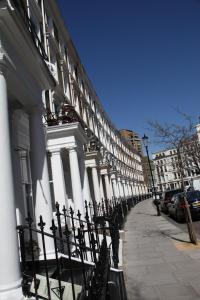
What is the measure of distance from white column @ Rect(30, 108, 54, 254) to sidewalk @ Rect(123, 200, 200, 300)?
221 centimetres

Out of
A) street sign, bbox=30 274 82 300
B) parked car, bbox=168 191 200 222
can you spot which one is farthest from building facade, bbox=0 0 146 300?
parked car, bbox=168 191 200 222

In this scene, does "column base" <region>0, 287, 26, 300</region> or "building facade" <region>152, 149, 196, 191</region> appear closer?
"column base" <region>0, 287, 26, 300</region>

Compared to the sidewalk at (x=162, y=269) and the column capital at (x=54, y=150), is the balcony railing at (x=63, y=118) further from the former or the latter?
the sidewalk at (x=162, y=269)

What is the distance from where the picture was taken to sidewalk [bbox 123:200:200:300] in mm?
6570

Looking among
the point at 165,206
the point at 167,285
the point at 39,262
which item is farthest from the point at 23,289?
the point at 165,206

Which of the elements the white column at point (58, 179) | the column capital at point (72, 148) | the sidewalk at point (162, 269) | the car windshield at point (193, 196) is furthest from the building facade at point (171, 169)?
the white column at point (58, 179)

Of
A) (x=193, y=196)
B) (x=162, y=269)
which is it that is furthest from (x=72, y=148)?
(x=193, y=196)

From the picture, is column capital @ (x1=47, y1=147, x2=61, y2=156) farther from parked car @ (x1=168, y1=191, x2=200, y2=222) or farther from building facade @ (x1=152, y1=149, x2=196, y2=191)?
parked car @ (x1=168, y1=191, x2=200, y2=222)

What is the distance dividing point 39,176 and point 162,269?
13.2 feet

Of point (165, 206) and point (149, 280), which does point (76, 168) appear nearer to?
point (149, 280)

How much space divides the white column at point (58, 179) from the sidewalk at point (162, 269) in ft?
9.54

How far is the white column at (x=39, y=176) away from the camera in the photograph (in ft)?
22.6

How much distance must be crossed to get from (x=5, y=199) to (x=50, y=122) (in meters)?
8.49

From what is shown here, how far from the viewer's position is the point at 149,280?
757 centimetres
